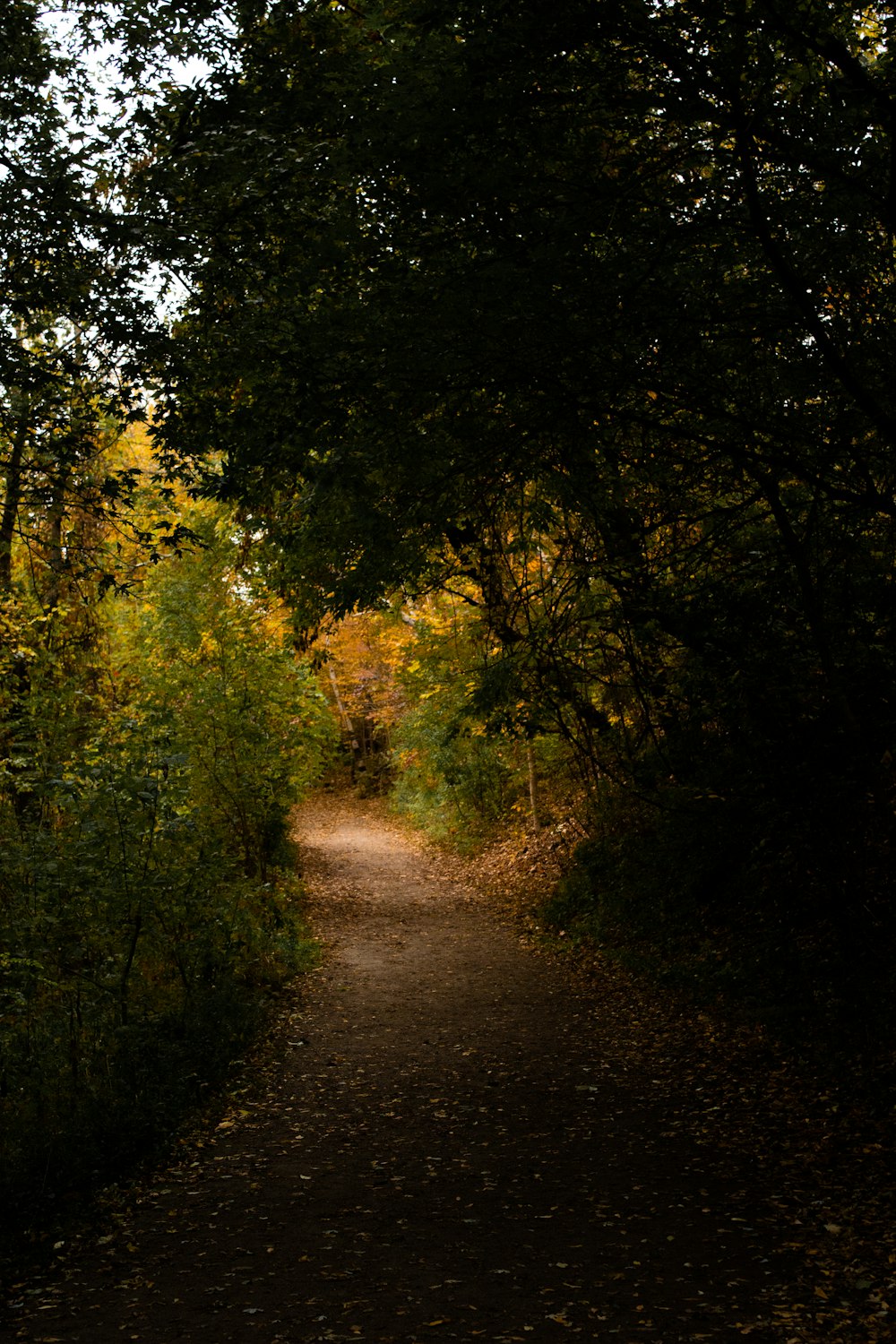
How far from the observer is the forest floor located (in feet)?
13.5

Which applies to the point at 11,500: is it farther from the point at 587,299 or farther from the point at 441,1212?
the point at 441,1212

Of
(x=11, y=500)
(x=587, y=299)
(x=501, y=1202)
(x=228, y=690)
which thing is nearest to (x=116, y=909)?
(x=11, y=500)

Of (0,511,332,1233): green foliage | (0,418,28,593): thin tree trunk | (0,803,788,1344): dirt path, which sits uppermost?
(0,418,28,593): thin tree trunk

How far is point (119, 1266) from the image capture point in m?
4.84

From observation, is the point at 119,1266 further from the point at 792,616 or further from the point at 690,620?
the point at 792,616

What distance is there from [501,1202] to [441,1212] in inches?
13.6

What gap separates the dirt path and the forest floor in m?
0.02

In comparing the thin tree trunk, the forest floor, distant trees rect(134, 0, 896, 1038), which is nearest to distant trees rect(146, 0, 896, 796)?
distant trees rect(134, 0, 896, 1038)

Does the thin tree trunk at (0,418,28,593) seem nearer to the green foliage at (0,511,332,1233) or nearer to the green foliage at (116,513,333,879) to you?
the green foliage at (0,511,332,1233)

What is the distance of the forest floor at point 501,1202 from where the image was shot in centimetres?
Result: 412

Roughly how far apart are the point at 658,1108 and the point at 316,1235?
2.70m

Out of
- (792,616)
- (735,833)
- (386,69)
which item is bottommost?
(735,833)

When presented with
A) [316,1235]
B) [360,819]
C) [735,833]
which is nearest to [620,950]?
[735,833]

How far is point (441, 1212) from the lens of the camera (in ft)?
17.3
